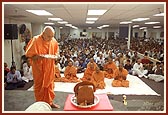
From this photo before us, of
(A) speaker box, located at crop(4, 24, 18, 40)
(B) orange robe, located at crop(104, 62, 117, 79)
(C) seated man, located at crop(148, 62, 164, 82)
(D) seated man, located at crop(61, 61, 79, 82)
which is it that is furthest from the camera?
(B) orange robe, located at crop(104, 62, 117, 79)

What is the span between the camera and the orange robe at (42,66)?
2365 mm

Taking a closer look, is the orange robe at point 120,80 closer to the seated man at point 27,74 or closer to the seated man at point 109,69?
the seated man at point 109,69

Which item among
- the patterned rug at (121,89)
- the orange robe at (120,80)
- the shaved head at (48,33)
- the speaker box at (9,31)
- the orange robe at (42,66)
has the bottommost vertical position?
the patterned rug at (121,89)

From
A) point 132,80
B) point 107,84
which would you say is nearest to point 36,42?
point 107,84

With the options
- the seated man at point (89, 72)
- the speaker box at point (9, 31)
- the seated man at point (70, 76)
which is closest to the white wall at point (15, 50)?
the speaker box at point (9, 31)

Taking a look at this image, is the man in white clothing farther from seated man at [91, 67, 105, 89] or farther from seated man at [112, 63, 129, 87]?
seated man at [91, 67, 105, 89]

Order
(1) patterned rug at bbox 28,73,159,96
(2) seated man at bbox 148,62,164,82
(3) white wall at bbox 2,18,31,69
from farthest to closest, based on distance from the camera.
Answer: (2) seated man at bbox 148,62,164,82 < (3) white wall at bbox 2,18,31,69 < (1) patterned rug at bbox 28,73,159,96

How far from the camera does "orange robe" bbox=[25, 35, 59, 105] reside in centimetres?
237

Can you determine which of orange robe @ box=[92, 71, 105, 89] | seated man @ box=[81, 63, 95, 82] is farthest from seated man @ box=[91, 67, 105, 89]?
seated man @ box=[81, 63, 95, 82]

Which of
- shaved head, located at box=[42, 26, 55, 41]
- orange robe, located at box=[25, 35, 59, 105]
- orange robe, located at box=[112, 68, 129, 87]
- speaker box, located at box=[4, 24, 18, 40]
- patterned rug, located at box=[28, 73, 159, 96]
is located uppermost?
speaker box, located at box=[4, 24, 18, 40]

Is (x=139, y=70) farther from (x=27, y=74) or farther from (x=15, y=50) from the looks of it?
(x=15, y=50)

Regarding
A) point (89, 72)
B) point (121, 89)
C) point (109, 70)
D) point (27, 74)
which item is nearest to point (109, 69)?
point (109, 70)

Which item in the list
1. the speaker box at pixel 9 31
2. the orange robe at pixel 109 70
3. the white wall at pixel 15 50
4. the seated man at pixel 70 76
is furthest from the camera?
the orange robe at pixel 109 70

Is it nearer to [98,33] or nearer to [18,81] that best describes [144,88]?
[18,81]
